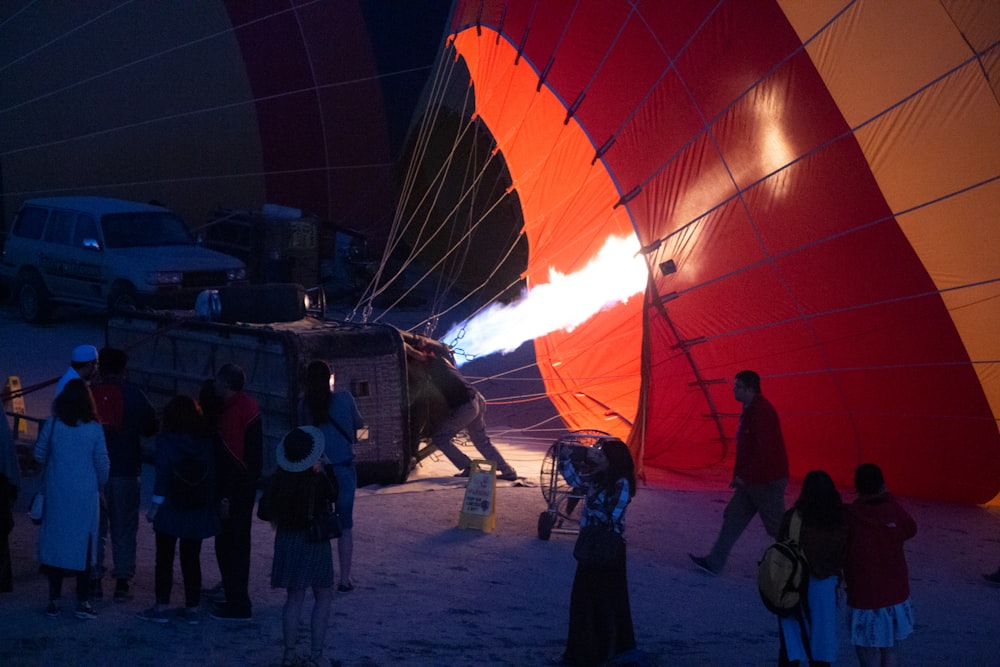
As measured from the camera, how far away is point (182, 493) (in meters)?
5.64

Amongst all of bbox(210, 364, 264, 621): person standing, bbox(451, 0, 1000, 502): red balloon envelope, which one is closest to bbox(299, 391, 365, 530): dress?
bbox(210, 364, 264, 621): person standing

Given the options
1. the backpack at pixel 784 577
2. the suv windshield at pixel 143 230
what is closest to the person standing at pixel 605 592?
the backpack at pixel 784 577

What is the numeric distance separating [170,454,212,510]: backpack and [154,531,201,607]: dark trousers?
0.18 metres

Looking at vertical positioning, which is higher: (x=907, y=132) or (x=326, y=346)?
(x=907, y=132)

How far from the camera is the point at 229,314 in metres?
8.79

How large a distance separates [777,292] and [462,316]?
8546 millimetres

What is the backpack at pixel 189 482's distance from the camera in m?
5.62

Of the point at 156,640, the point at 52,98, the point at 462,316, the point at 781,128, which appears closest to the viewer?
the point at 156,640

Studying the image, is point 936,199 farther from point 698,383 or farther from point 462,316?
point 462,316

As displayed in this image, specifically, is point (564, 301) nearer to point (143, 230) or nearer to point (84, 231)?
point (143, 230)

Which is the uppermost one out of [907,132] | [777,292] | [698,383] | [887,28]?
[887,28]

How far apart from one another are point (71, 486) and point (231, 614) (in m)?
0.94

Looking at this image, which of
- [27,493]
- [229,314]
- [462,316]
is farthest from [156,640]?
[462,316]

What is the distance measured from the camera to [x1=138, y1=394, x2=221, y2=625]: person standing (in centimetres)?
564
